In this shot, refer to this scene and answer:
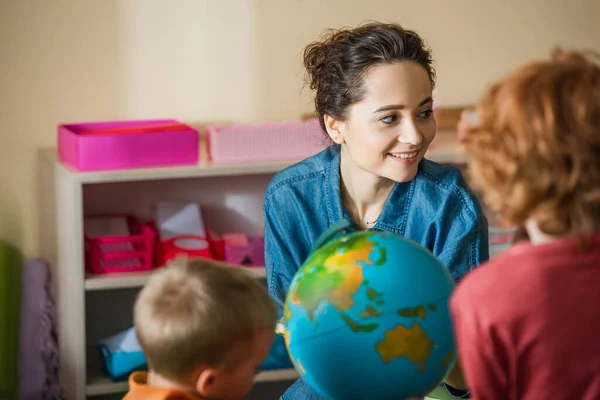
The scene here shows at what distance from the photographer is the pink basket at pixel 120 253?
3.25 metres

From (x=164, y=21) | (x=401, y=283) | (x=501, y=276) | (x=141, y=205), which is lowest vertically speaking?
(x=141, y=205)

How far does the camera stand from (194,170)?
10.5 feet

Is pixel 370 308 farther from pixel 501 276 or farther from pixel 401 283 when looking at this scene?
pixel 501 276

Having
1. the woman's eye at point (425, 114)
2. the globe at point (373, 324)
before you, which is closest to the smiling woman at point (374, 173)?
the woman's eye at point (425, 114)

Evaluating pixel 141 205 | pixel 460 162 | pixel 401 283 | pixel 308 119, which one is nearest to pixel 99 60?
pixel 141 205

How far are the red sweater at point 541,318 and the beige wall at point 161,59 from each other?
2288 mm

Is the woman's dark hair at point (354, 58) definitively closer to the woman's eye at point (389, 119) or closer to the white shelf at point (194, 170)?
the woman's eye at point (389, 119)

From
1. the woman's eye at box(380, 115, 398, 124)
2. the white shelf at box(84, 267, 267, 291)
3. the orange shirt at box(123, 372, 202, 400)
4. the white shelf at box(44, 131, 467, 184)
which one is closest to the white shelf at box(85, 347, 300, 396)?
the white shelf at box(84, 267, 267, 291)

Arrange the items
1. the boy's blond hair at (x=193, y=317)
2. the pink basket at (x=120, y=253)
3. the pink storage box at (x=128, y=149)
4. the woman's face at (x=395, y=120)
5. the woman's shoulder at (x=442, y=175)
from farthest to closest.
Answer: the pink basket at (x=120, y=253) < the pink storage box at (x=128, y=149) < the woman's shoulder at (x=442, y=175) < the woman's face at (x=395, y=120) < the boy's blond hair at (x=193, y=317)

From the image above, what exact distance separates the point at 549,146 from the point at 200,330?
0.69 m

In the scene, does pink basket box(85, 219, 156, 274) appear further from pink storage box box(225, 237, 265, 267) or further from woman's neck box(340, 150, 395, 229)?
woman's neck box(340, 150, 395, 229)

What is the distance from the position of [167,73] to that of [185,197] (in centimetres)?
46

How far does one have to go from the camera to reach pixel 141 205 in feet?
11.7

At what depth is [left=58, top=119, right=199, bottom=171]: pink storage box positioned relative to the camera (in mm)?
3123
